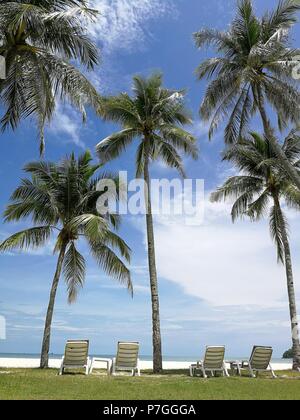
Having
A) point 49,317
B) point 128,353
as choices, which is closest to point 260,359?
point 128,353

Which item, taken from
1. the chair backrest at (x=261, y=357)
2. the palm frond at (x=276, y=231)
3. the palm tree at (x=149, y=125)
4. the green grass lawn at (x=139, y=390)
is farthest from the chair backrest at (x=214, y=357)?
the palm frond at (x=276, y=231)

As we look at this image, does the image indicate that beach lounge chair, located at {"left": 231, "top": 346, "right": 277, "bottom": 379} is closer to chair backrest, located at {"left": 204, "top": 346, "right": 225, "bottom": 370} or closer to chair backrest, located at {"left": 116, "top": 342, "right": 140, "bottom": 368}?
chair backrest, located at {"left": 204, "top": 346, "right": 225, "bottom": 370}

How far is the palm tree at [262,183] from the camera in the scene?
2147cm

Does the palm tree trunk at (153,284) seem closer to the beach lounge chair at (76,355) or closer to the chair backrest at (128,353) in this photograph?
the chair backrest at (128,353)

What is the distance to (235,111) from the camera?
19906 millimetres

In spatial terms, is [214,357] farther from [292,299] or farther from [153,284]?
[292,299]

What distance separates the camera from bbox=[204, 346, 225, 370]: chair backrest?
45.1 ft

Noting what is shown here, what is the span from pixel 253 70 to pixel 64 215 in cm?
934

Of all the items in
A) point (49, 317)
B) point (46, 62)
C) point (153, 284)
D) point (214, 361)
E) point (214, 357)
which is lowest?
point (214, 361)

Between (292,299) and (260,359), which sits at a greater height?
(292,299)

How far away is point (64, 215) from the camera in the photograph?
19406mm

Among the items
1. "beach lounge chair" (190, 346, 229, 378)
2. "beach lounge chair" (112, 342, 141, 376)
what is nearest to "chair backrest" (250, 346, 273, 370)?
"beach lounge chair" (190, 346, 229, 378)
